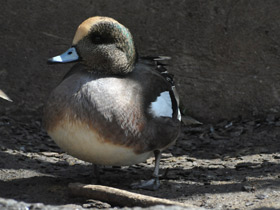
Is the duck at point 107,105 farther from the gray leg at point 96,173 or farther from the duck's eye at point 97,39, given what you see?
the gray leg at point 96,173

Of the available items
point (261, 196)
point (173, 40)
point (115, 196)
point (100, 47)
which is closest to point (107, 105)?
point (100, 47)

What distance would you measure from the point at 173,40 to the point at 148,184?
1718 mm

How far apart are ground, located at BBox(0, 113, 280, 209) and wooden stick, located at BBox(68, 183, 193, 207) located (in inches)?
1.8

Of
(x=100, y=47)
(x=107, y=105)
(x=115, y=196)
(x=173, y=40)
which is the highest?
(x=173, y=40)

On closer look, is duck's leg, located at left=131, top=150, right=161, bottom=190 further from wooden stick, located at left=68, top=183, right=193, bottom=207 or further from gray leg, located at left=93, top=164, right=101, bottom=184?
wooden stick, located at left=68, top=183, right=193, bottom=207

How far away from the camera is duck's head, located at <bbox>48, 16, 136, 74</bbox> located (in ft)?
12.3

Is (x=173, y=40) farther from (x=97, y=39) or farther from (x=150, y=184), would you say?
(x=150, y=184)

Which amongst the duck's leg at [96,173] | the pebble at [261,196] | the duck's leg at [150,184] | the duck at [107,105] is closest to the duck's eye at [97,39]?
the duck at [107,105]

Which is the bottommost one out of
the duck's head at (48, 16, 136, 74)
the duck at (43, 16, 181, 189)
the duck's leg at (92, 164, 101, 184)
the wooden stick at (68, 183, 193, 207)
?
the wooden stick at (68, 183, 193, 207)

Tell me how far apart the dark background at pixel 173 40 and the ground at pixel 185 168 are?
0.31m

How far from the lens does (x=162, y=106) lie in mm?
3928

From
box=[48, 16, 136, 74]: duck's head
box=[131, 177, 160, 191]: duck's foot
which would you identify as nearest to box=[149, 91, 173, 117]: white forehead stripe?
box=[48, 16, 136, 74]: duck's head

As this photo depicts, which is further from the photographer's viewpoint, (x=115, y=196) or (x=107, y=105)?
(x=107, y=105)

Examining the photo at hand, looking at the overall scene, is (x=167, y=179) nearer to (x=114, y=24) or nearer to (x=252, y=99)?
(x=114, y=24)
